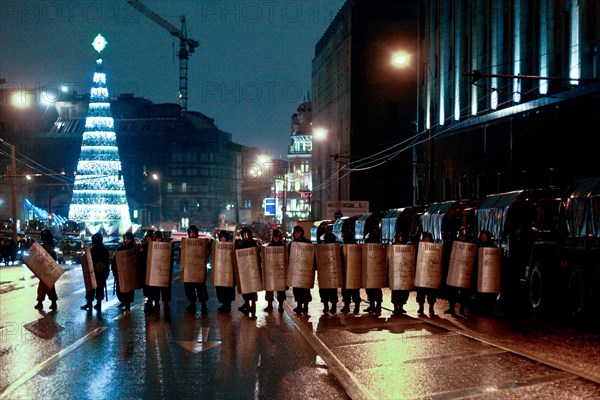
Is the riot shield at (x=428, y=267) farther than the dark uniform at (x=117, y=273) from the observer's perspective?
No

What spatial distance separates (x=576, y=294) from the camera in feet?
57.7

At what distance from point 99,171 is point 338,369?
227 ft

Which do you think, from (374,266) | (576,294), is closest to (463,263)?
(374,266)

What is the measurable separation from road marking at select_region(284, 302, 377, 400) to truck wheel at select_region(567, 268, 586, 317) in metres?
5.68

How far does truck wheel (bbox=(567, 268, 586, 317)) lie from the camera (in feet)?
56.4

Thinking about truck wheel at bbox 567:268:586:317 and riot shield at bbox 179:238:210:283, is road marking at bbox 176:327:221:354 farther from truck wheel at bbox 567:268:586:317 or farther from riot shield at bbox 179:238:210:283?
truck wheel at bbox 567:268:586:317

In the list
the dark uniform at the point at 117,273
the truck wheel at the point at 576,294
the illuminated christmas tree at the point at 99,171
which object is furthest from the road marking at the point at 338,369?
the illuminated christmas tree at the point at 99,171

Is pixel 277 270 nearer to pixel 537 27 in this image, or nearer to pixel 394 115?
pixel 537 27

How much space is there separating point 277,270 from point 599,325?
6.80 meters

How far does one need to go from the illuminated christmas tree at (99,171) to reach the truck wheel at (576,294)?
2380 inches

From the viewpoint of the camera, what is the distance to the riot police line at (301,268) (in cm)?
1861

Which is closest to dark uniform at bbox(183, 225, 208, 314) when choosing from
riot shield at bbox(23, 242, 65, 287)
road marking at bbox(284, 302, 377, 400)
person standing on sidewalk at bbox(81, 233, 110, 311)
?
person standing on sidewalk at bbox(81, 233, 110, 311)

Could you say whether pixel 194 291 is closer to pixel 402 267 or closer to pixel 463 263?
pixel 402 267

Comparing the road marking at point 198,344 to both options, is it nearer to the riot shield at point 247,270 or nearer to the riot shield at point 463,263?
the riot shield at point 247,270
